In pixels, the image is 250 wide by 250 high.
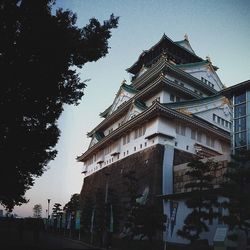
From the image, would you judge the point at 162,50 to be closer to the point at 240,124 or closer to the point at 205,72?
the point at 205,72

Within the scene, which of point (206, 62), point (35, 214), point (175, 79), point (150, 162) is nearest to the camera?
point (150, 162)

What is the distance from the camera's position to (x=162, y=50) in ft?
155

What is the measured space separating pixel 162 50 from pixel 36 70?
38.6m

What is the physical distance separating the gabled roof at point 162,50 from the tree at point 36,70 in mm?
36115

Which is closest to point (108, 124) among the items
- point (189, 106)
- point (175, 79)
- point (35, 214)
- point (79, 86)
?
point (175, 79)

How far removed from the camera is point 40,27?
10.7 metres

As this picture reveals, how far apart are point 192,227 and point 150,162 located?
12.5m

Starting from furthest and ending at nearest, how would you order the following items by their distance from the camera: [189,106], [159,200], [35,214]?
[35,214], [189,106], [159,200]

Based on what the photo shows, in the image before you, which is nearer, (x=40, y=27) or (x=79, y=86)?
(x=40, y=27)

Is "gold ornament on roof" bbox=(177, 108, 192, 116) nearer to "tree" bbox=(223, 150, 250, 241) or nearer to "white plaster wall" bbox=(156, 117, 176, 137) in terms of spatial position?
"white plaster wall" bbox=(156, 117, 176, 137)

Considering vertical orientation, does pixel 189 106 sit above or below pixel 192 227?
above

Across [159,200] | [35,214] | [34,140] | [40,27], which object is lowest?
[35,214]

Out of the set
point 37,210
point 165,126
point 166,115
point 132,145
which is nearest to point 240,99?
point 166,115

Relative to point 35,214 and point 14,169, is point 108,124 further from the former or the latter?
point 35,214
